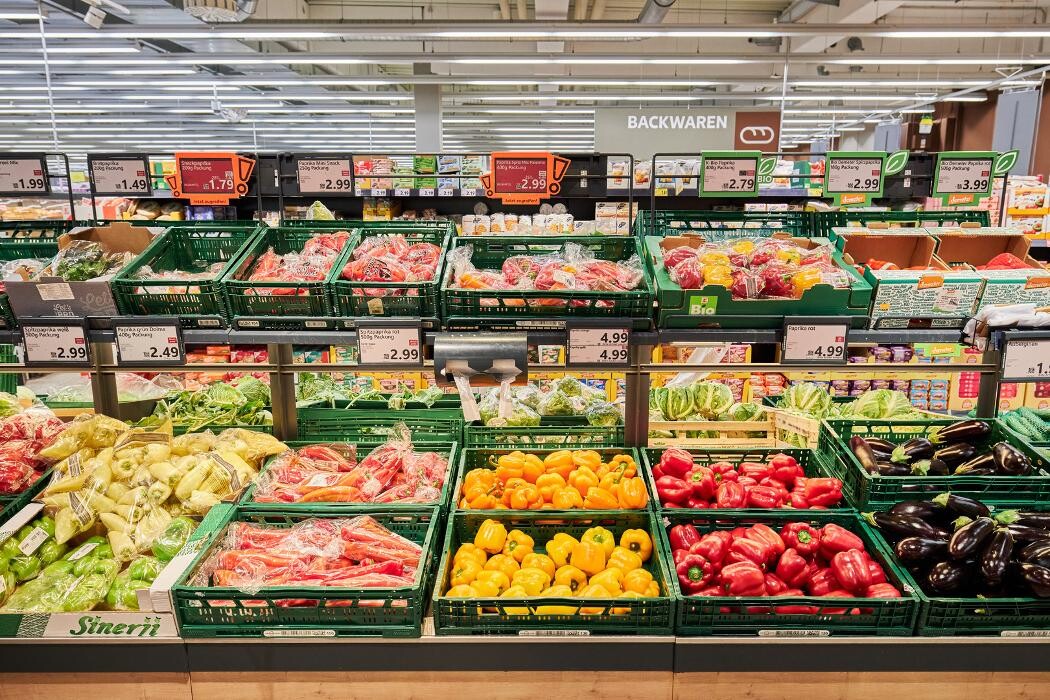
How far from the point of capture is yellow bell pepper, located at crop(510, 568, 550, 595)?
2221 millimetres

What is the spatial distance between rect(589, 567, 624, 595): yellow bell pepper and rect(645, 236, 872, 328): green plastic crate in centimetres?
86

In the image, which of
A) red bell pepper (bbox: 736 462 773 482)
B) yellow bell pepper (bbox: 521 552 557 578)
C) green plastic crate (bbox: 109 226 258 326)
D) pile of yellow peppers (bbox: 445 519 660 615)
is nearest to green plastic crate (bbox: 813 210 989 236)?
red bell pepper (bbox: 736 462 773 482)

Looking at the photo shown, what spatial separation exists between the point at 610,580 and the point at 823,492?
93 cm

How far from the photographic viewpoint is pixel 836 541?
2.31 m

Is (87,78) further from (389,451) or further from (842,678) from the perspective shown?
(842,678)

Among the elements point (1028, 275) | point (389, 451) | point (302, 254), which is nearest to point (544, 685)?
point (389, 451)

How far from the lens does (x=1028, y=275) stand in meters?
2.38

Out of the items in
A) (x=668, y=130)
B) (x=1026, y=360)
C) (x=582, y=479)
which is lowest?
(x=582, y=479)

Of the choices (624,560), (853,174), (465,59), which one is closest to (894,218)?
(853,174)

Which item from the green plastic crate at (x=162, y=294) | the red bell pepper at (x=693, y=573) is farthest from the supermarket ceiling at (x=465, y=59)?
the red bell pepper at (x=693, y=573)

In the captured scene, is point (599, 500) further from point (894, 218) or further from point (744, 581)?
point (894, 218)

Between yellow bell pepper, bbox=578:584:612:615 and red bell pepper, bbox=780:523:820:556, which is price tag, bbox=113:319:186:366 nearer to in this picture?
yellow bell pepper, bbox=578:584:612:615

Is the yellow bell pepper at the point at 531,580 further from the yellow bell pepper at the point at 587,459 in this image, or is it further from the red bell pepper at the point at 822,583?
the red bell pepper at the point at 822,583

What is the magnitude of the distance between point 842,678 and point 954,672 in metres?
0.34
